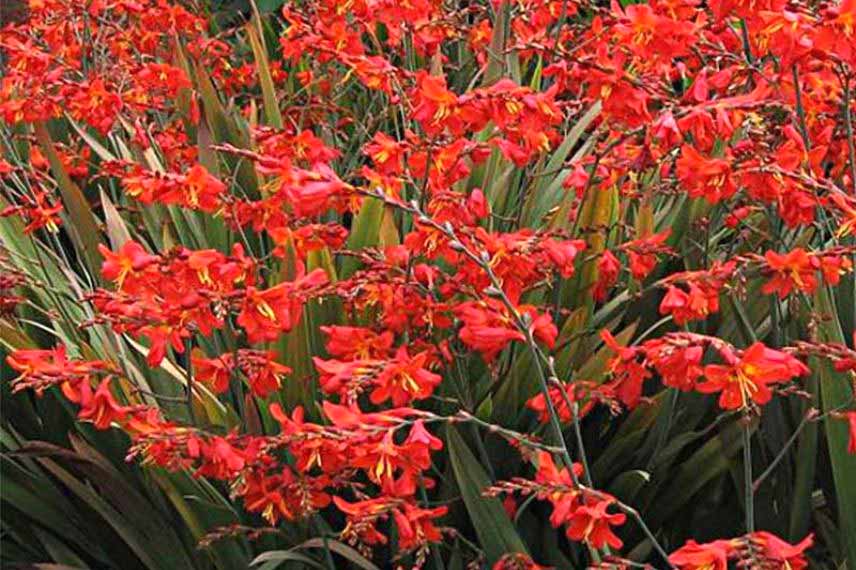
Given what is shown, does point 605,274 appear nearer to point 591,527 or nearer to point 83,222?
point 591,527

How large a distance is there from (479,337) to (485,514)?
1.14 ft

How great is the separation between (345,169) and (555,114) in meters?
1.82

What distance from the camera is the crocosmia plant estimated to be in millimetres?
1758

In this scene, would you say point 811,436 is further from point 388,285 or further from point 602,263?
point 388,285

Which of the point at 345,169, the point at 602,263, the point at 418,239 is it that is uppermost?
the point at 418,239

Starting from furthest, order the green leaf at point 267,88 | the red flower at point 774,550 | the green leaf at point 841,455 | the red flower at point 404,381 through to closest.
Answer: the green leaf at point 267,88 < the green leaf at point 841,455 < the red flower at point 404,381 < the red flower at point 774,550

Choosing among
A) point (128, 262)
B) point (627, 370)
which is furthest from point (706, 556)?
point (128, 262)

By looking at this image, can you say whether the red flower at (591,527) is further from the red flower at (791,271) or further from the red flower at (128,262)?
the red flower at (128,262)

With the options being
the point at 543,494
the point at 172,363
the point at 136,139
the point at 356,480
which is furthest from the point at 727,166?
the point at 136,139

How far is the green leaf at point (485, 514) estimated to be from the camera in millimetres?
1981

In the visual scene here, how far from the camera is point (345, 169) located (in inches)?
151

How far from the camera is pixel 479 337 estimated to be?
69.5 inches

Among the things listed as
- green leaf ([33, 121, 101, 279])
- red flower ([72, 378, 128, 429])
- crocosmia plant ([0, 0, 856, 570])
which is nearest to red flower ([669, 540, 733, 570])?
crocosmia plant ([0, 0, 856, 570])

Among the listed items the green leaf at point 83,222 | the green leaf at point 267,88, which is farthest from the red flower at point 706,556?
the green leaf at point 267,88
